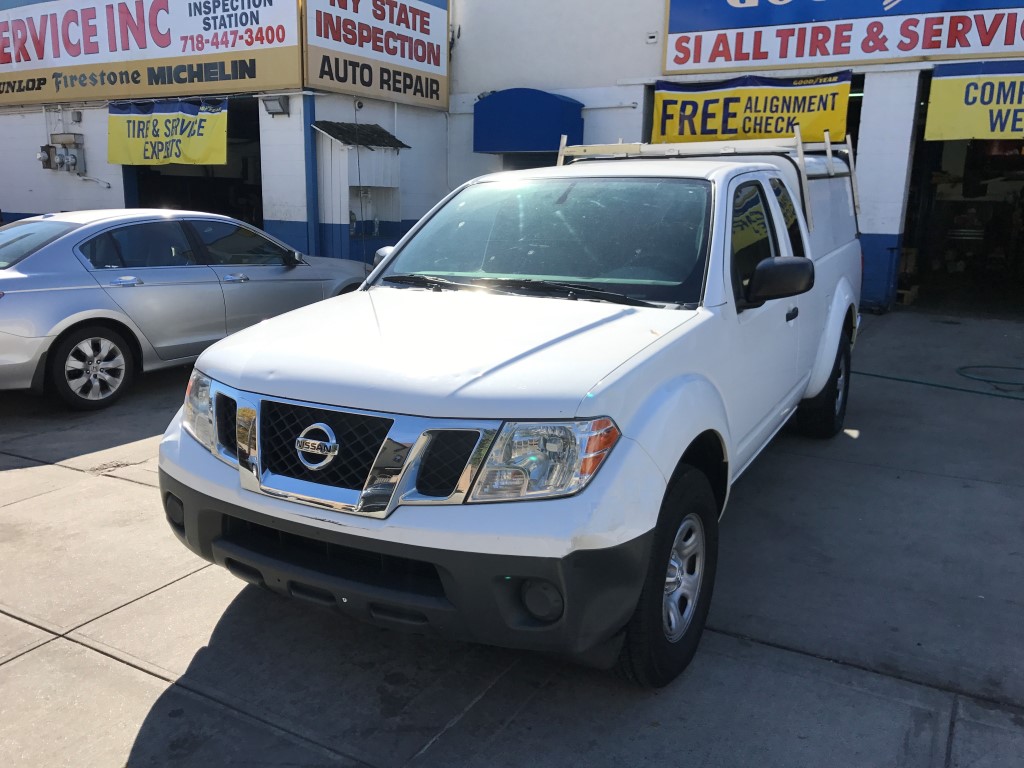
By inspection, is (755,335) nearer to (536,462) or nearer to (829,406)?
(536,462)

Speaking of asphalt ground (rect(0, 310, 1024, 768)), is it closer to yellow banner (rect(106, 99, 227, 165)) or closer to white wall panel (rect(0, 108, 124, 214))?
yellow banner (rect(106, 99, 227, 165))

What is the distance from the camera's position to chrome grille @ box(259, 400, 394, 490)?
2588 mm

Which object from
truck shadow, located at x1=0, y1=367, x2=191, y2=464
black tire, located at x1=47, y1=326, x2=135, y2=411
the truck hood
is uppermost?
the truck hood

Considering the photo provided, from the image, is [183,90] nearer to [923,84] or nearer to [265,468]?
[923,84]

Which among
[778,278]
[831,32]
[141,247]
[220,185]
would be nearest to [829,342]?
[778,278]

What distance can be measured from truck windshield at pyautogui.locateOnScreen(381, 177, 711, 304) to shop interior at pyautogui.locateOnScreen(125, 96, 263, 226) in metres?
14.2

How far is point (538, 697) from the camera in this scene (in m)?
2.98

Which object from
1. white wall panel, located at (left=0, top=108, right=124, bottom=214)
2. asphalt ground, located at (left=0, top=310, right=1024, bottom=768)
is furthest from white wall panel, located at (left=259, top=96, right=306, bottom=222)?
asphalt ground, located at (left=0, top=310, right=1024, bottom=768)

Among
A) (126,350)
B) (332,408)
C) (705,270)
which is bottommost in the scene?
(126,350)

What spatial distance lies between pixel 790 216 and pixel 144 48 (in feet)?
40.6

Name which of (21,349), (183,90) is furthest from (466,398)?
(183,90)

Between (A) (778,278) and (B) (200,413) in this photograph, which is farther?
(A) (778,278)

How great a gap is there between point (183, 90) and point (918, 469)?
39.9 feet

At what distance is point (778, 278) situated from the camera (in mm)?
3469
